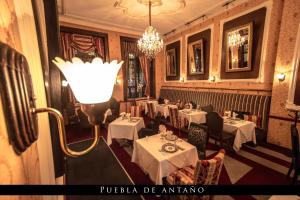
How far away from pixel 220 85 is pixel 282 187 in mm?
5238

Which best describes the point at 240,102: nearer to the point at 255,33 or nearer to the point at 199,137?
the point at 255,33

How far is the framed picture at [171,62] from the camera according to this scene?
25.0 feet

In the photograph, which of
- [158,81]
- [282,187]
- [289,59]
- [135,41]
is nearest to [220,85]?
[289,59]

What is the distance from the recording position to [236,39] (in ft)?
14.8

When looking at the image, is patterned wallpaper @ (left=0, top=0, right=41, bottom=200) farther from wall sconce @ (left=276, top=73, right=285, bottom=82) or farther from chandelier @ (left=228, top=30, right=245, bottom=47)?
chandelier @ (left=228, top=30, right=245, bottom=47)

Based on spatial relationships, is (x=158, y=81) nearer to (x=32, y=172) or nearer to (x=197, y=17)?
(x=197, y=17)

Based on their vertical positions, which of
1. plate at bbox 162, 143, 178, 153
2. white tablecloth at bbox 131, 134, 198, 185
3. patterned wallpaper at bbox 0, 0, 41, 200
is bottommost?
white tablecloth at bbox 131, 134, 198, 185

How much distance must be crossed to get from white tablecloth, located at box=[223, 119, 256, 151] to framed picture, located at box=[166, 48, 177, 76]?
468 cm

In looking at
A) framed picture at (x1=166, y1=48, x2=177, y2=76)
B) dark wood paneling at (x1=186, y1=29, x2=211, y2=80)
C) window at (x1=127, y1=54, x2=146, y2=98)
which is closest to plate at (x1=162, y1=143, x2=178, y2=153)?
dark wood paneling at (x1=186, y1=29, x2=211, y2=80)

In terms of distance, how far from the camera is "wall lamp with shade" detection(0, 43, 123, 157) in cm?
37

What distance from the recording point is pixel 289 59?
138 inches

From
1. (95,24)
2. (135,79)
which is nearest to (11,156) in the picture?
(95,24)

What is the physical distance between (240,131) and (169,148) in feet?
6.93

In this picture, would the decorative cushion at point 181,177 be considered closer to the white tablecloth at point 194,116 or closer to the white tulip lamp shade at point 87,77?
the white tulip lamp shade at point 87,77
